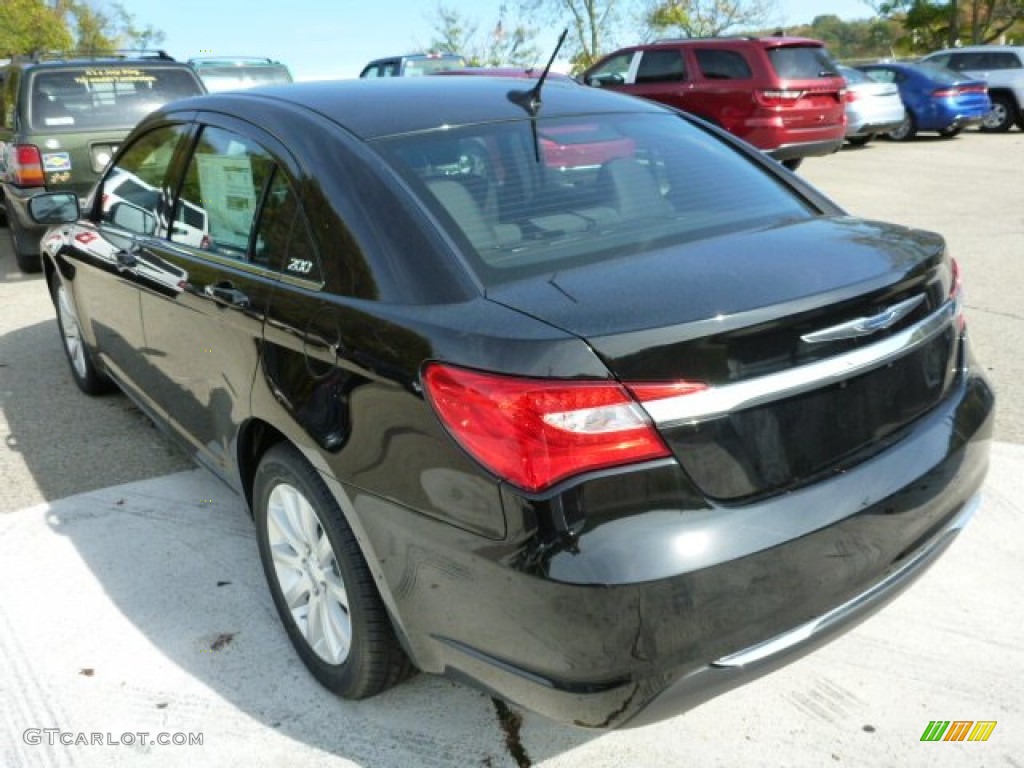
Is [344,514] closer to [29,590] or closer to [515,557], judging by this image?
[515,557]

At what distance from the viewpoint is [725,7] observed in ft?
103

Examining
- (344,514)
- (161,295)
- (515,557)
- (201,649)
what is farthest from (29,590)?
(515,557)

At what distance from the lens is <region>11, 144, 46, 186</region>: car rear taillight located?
775cm

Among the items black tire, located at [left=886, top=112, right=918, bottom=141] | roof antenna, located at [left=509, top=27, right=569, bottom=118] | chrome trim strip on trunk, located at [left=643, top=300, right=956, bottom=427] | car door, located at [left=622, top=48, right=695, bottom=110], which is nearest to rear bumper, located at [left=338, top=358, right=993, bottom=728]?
chrome trim strip on trunk, located at [left=643, top=300, right=956, bottom=427]

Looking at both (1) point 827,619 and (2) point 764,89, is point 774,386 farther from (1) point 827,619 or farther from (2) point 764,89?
(2) point 764,89

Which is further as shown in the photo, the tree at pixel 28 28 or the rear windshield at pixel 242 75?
the tree at pixel 28 28

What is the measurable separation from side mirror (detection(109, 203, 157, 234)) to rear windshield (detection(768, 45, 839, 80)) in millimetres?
10209

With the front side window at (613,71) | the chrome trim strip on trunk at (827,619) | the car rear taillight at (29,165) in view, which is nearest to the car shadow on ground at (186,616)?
the chrome trim strip on trunk at (827,619)

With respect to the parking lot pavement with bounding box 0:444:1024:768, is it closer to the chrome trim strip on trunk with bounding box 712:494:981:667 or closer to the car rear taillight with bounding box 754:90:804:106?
the chrome trim strip on trunk with bounding box 712:494:981:667

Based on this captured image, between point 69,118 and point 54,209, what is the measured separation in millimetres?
4210

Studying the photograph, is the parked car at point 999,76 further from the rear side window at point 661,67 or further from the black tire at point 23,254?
the black tire at point 23,254

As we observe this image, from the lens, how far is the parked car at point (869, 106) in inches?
637

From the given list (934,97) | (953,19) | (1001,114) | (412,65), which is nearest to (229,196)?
(412,65)

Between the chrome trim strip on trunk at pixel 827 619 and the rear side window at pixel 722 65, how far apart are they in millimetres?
11034
